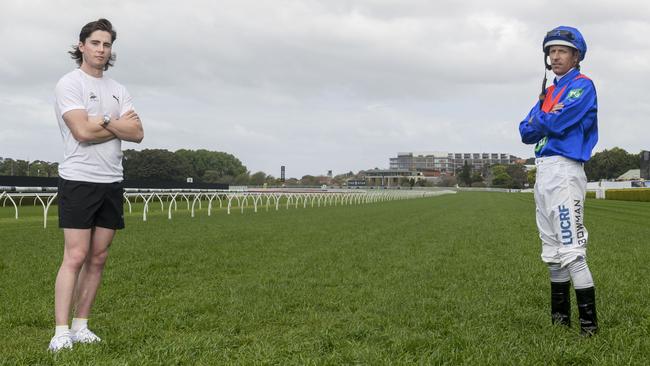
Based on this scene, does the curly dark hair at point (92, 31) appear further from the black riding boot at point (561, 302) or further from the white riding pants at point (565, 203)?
the black riding boot at point (561, 302)

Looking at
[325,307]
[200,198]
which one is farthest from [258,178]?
[325,307]

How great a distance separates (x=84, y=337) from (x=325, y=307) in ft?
6.48

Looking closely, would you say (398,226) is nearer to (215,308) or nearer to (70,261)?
(215,308)

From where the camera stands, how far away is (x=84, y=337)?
10.5 ft

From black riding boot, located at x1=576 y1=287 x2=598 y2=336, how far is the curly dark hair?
3394mm

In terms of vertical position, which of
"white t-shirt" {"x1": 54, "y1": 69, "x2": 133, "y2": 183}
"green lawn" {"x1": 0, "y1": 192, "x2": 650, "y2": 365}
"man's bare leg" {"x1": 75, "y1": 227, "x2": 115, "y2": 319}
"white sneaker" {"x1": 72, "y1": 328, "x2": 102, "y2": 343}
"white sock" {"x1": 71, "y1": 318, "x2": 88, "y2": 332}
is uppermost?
"white t-shirt" {"x1": 54, "y1": 69, "x2": 133, "y2": 183}

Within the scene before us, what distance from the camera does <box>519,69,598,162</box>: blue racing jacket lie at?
3365 millimetres

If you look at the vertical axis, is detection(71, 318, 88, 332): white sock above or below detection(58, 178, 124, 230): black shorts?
below

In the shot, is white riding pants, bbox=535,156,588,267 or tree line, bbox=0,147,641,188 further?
tree line, bbox=0,147,641,188

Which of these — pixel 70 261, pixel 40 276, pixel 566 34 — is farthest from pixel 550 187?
pixel 40 276

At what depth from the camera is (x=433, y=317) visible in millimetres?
3984

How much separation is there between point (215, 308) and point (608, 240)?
28.7ft

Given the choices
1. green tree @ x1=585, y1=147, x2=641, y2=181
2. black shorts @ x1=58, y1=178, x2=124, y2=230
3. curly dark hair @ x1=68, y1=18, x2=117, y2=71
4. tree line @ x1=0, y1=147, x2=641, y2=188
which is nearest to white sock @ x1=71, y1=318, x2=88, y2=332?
black shorts @ x1=58, y1=178, x2=124, y2=230

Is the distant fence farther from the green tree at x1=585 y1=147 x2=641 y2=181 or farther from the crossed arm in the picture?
the green tree at x1=585 y1=147 x2=641 y2=181
